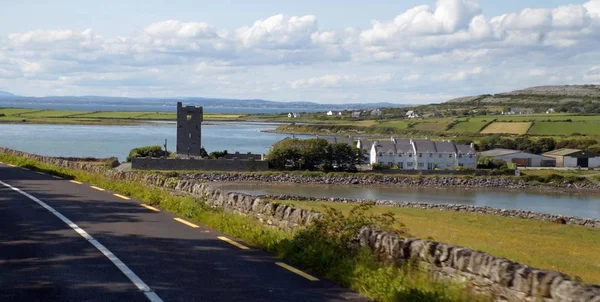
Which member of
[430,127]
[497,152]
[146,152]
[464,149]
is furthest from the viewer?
[430,127]

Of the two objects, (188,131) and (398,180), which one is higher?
(188,131)

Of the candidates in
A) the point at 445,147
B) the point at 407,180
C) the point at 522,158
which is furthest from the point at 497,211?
the point at 522,158

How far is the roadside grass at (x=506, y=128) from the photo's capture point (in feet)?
557

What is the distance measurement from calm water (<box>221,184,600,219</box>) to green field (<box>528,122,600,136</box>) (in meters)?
75.0

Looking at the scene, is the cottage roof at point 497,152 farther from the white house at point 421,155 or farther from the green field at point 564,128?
the green field at point 564,128

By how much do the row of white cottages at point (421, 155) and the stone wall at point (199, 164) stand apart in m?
20.1

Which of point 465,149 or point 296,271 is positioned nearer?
point 296,271

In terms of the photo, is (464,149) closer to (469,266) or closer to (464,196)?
(464,196)

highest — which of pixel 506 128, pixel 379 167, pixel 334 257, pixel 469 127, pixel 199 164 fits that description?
pixel 334 257

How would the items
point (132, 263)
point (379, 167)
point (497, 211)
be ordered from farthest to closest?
1. point (379, 167)
2. point (497, 211)
3. point (132, 263)

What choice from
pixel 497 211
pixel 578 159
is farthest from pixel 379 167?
pixel 497 211

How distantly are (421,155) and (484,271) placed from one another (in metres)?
103

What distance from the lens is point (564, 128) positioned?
16875 centimetres

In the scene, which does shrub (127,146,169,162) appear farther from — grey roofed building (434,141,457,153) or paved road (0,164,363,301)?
paved road (0,164,363,301)
